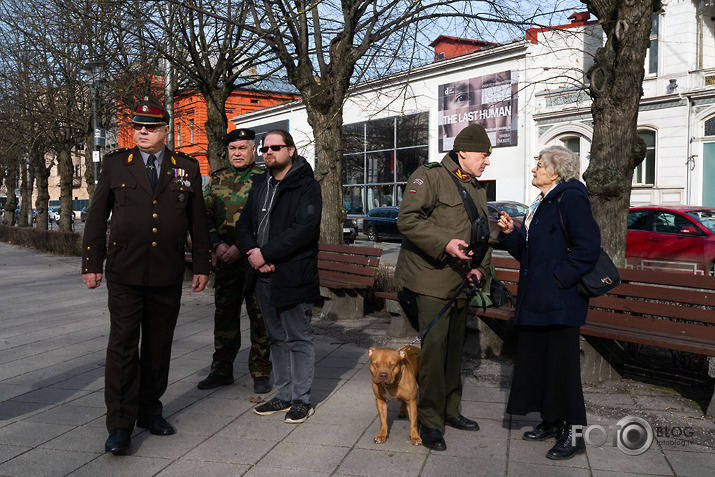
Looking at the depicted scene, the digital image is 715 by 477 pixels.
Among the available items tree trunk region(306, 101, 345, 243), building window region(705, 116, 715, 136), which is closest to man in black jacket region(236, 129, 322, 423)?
tree trunk region(306, 101, 345, 243)

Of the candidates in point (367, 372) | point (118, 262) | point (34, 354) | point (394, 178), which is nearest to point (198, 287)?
point (118, 262)

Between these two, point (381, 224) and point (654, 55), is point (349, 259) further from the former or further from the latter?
point (654, 55)

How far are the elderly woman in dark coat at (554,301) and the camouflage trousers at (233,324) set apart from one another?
214 cm

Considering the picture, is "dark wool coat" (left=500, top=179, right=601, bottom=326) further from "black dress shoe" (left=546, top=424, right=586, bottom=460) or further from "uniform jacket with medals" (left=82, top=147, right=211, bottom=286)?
"uniform jacket with medals" (left=82, top=147, right=211, bottom=286)

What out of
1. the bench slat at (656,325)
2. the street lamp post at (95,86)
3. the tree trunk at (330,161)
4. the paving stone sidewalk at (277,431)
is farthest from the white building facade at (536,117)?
the bench slat at (656,325)

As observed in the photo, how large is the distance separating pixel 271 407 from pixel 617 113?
4.22 m

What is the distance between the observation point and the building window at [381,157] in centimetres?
3662

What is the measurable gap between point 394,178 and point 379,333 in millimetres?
30905

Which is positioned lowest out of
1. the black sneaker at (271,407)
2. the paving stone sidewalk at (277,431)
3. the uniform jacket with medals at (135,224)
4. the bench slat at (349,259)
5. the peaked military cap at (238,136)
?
the paving stone sidewalk at (277,431)

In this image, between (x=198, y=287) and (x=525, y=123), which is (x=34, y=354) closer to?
(x=198, y=287)

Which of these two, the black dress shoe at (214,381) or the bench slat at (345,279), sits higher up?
the bench slat at (345,279)

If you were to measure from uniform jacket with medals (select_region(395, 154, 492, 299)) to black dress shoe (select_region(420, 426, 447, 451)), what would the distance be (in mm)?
838

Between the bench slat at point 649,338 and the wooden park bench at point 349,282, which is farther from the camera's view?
the wooden park bench at point 349,282

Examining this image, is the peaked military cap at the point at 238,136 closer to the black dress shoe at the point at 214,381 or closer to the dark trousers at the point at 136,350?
the dark trousers at the point at 136,350
